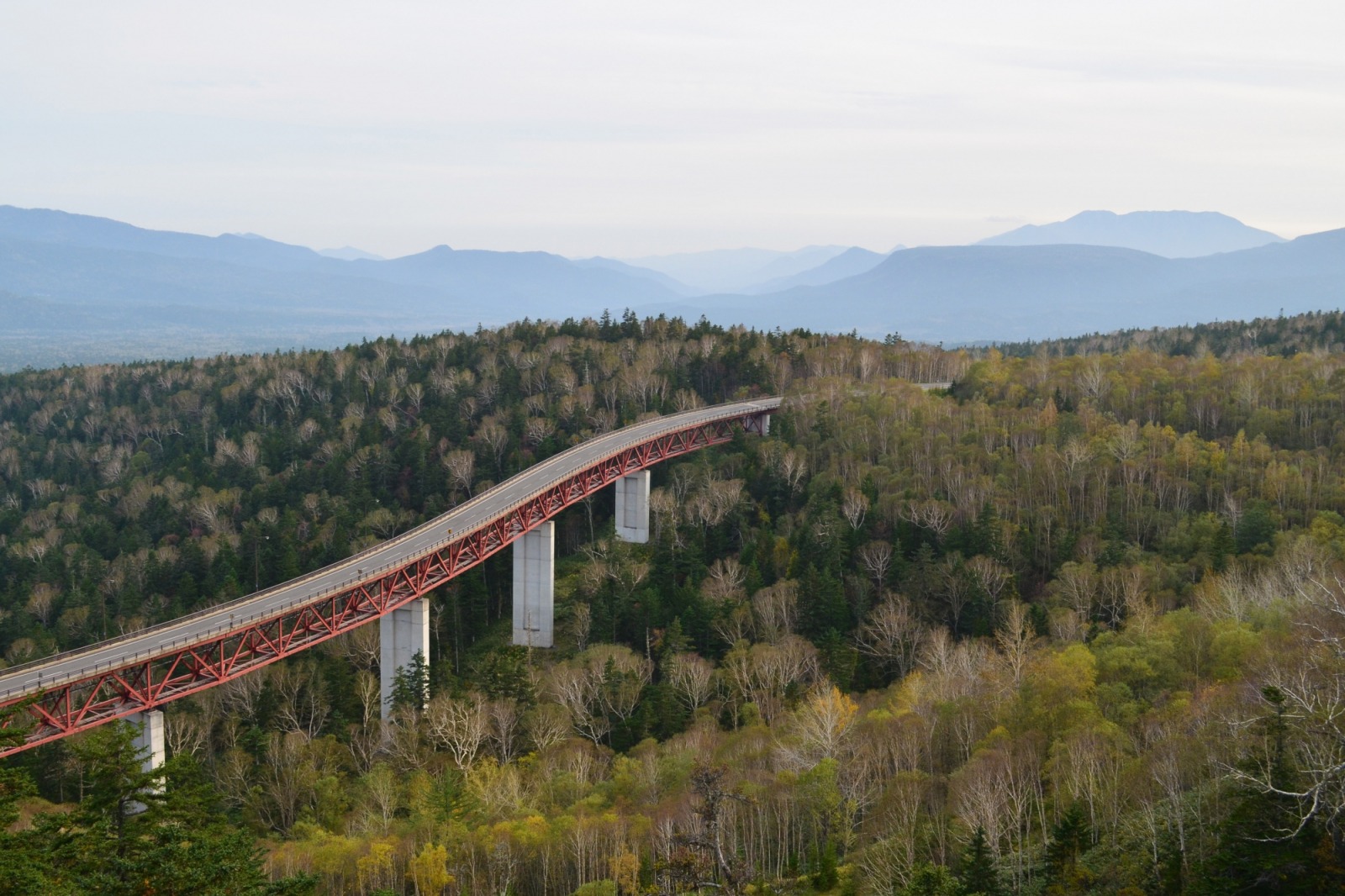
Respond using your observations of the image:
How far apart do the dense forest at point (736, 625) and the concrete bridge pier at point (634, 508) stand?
1.66 meters

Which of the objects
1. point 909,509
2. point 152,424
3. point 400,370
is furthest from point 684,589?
point 152,424

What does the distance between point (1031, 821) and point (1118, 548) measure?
31.3 m

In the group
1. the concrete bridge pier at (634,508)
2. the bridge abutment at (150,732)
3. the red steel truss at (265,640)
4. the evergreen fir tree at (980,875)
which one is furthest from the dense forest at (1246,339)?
the bridge abutment at (150,732)

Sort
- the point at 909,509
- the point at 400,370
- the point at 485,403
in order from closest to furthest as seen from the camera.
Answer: the point at 909,509
the point at 485,403
the point at 400,370

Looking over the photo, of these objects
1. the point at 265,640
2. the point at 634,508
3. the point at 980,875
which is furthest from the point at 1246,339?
the point at 980,875

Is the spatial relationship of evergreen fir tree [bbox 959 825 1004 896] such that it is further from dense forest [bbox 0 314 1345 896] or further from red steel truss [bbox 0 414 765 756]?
red steel truss [bbox 0 414 765 756]

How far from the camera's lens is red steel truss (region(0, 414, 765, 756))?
41.3 metres

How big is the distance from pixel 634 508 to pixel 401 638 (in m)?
26.2

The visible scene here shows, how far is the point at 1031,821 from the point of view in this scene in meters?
33.1

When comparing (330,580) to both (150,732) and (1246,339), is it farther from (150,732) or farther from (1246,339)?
(1246,339)

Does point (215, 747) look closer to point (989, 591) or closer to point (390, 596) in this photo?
point (390, 596)

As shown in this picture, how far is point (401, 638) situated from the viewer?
57781mm

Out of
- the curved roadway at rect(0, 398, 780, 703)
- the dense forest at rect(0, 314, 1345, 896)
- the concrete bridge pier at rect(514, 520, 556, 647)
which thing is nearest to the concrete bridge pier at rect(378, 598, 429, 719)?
the dense forest at rect(0, 314, 1345, 896)

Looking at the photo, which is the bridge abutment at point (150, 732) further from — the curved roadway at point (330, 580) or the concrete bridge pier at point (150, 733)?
the curved roadway at point (330, 580)
